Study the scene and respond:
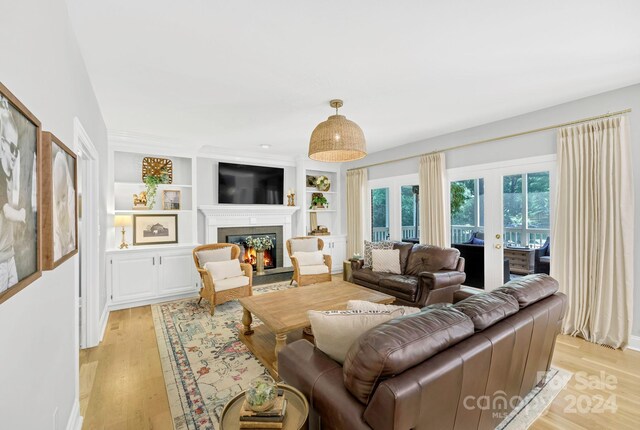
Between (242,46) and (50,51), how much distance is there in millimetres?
1140

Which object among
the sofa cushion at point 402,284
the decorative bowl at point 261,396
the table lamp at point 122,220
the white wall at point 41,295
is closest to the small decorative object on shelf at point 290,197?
the sofa cushion at point 402,284

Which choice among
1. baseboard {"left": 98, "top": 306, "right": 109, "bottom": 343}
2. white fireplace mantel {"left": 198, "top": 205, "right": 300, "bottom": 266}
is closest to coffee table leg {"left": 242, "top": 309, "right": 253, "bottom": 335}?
baseboard {"left": 98, "top": 306, "right": 109, "bottom": 343}

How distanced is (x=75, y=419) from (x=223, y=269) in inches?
90.4

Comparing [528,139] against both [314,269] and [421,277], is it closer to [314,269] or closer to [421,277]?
[421,277]

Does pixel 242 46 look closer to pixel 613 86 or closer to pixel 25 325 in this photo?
pixel 25 325

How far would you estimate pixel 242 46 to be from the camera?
2168 mm

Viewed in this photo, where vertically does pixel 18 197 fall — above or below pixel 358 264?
above

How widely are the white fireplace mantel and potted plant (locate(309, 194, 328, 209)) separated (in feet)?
1.63

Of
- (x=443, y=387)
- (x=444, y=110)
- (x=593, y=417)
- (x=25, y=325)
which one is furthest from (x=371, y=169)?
(x=25, y=325)

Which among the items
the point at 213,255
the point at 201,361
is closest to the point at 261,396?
the point at 201,361

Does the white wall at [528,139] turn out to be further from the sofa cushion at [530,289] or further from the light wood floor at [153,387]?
the sofa cushion at [530,289]

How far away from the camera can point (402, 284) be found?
390 centimetres

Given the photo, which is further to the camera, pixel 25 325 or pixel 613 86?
pixel 613 86

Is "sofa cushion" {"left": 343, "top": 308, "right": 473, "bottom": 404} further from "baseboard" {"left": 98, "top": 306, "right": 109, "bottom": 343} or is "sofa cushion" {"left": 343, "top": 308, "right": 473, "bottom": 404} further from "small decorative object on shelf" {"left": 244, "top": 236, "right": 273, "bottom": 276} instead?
"small decorative object on shelf" {"left": 244, "top": 236, "right": 273, "bottom": 276}
